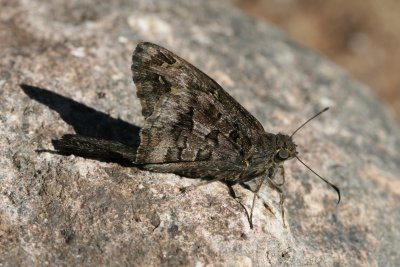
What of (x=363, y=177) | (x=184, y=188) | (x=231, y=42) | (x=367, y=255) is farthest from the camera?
(x=231, y=42)

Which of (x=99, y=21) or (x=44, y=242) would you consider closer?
(x=44, y=242)

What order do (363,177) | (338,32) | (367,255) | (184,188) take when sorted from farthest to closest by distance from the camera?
(338,32)
(363,177)
(367,255)
(184,188)

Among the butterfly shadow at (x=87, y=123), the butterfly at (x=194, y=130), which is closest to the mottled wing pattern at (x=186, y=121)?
the butterfly at (x=194, y=130)

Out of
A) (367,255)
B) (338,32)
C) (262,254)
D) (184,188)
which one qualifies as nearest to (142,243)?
(184,188)

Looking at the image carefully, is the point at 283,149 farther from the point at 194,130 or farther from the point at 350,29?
the point at 350,29

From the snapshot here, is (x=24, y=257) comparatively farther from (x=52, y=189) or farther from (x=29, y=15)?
(x=29, y=15)

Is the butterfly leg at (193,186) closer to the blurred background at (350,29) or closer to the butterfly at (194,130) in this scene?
the butterfly at (194,130)

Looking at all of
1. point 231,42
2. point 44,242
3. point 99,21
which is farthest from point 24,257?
point 231,42

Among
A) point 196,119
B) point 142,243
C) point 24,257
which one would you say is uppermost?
point 196,119

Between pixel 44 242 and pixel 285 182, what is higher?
pixel 285 182
